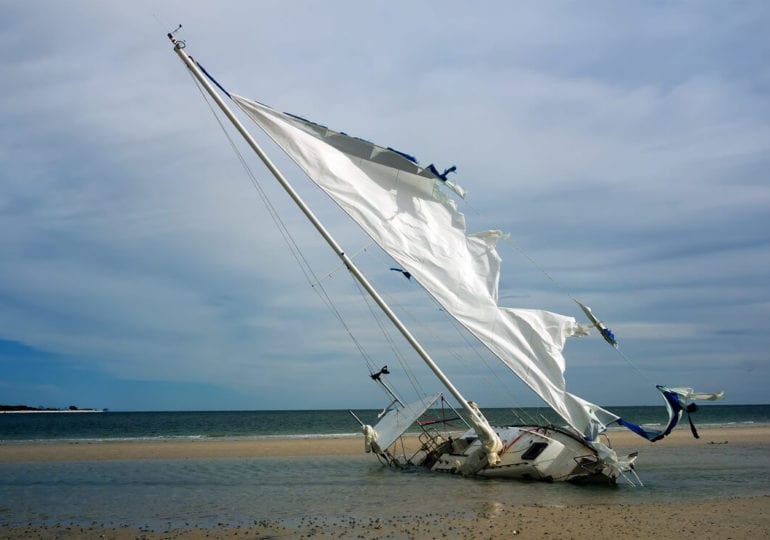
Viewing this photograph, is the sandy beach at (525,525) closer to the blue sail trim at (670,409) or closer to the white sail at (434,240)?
the blue sail trim at (670,409)

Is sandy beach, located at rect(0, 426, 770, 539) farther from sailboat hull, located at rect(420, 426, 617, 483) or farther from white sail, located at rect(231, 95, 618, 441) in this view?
white sail, located at rect(231, 95, 618, 441)

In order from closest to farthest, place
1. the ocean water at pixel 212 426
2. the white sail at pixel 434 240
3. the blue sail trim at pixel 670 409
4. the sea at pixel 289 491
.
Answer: the sea at pixel 289 491 < the white sail at pixel 434 240 < the blue sail trim at pixel 670 409 < the ocean water at pixel 212 426

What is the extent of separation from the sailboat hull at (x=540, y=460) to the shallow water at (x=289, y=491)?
52 cm

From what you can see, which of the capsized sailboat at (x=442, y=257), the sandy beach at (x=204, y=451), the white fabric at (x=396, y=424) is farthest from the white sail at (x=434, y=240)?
the sandy beach at (x=204, y=451)

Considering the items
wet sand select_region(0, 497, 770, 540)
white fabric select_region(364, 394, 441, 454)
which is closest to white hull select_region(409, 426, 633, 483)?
white fabric select_region(364, 394, 441, 454)

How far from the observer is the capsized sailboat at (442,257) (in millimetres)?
16594

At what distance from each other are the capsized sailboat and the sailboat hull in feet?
0.13

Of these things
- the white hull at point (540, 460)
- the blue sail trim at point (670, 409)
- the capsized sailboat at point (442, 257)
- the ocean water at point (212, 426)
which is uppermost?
the capsized sailboat at point (442, 257)

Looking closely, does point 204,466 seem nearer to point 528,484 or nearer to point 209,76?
point 528,484

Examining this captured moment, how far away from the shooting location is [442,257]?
1742 cm

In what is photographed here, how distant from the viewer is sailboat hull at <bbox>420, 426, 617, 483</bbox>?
63.9 ft

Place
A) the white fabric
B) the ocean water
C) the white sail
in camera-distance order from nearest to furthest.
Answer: the white sail
the white fabric
the ocean water

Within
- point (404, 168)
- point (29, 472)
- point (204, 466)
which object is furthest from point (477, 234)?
point (29, 472)

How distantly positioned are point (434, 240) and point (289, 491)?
8132 millimetres
